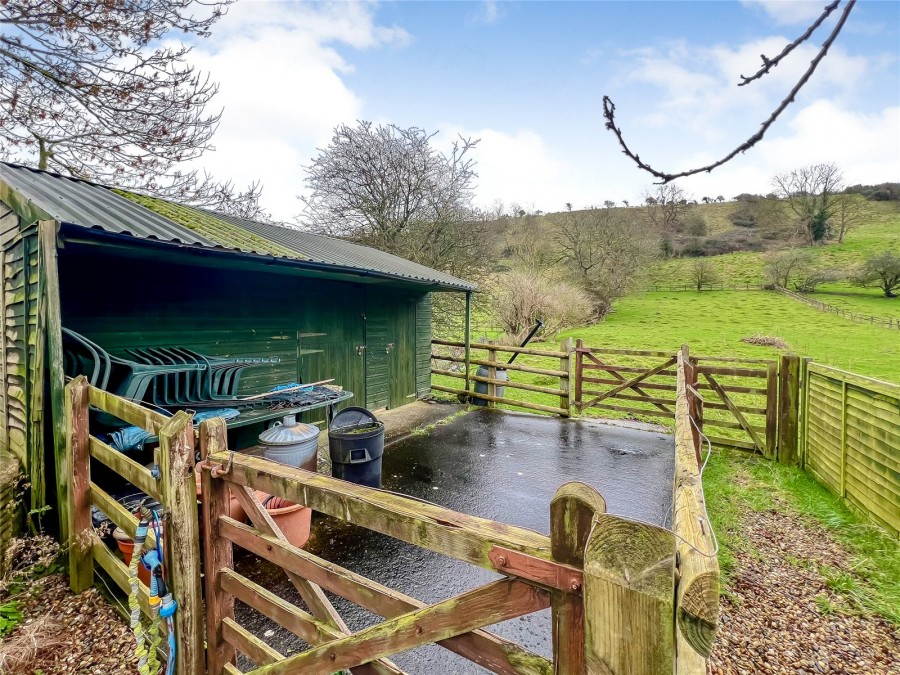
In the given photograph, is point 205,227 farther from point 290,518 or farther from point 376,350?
A: point 376,350

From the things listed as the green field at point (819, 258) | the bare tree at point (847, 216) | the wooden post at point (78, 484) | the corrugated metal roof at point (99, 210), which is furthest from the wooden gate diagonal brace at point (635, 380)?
the bare tree at point (847, 216)

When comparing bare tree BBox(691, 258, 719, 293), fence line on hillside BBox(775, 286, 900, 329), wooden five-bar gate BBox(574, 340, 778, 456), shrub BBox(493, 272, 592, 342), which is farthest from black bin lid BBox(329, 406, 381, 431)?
bare tree BBox(691, 258, 719, 293)

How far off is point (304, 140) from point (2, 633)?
14850mm

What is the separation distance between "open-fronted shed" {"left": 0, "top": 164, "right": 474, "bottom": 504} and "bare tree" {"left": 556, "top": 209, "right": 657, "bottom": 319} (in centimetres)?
1782

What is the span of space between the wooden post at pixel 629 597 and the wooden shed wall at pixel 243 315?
4493 mm

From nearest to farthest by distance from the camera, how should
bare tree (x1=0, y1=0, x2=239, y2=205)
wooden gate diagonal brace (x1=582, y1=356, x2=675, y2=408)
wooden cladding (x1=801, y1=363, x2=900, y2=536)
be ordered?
wooden cladding (x1=801, y1=363, x2=900, y2=536)
bare tree (x1=0, y1=0, x2=239, y2=205)
wooden gate diagonal brace (x1=582, y1=356, x2=675, y2=408)

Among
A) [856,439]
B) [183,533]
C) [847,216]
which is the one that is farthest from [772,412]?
[847,216]

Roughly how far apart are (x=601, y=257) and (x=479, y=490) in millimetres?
21004

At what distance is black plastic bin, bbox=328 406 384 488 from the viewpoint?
389 cm

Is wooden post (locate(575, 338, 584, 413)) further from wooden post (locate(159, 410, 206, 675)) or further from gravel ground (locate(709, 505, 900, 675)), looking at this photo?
wooden post (locate(159, 410, 206, 675))

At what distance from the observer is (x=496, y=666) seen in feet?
3.49

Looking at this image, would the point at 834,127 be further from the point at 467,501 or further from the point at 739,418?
the point at 739,418

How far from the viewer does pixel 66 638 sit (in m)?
2.46

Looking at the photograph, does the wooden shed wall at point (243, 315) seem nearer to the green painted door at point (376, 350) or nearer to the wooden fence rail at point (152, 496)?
the green painted door at point (376, 350)
